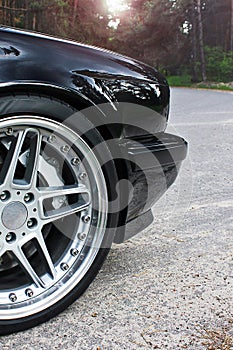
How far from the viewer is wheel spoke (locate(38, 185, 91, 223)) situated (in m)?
1.97

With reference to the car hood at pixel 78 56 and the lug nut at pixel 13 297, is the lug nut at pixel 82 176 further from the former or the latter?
the lug nut at pixel 13 297

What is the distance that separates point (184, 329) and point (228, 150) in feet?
14.5

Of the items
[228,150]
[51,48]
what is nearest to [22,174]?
[51,48]

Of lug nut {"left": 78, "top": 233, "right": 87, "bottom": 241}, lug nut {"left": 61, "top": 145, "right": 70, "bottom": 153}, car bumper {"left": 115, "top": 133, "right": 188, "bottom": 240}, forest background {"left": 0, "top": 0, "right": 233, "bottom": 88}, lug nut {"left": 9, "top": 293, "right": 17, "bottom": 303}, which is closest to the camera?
lug nut {"left": 9, "top": 293, "right": 17, "bottom": 303}

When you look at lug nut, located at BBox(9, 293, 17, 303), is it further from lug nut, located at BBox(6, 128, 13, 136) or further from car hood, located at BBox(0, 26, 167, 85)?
car hood, located at BBox(0, 26, 167, 85)

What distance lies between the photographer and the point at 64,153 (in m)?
2.01

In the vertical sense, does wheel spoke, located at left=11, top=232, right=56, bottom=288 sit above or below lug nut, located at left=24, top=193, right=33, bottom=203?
below

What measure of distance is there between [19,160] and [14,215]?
230mm

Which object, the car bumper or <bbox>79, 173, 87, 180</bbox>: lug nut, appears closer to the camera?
<bbox>79, 173, 87, 180</bbox>: lug nut

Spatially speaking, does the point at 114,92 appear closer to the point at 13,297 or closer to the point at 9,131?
the point at 9,131

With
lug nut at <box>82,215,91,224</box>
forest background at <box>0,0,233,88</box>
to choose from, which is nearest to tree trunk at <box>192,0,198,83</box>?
forest background at <box>0,0,233,88</box>

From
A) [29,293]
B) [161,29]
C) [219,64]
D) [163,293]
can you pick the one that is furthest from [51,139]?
[161,29]

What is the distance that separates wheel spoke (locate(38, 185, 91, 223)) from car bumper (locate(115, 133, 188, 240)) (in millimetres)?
262

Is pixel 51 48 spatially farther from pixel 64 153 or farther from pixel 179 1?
pixel 179 1
